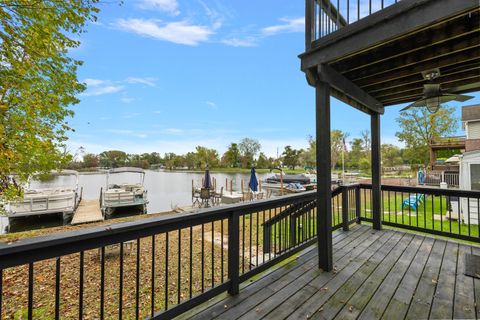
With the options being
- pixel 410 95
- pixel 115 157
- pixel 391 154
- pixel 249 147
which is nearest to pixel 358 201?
pixel 410 95

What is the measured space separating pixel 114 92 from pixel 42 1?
17553 mm

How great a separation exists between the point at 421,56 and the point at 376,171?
2274 millimetres

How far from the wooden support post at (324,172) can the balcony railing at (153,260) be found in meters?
0.42

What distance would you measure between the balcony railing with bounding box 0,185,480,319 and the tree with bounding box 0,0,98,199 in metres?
2.20

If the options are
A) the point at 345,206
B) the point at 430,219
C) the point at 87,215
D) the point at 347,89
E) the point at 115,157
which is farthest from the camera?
the point at 115,157

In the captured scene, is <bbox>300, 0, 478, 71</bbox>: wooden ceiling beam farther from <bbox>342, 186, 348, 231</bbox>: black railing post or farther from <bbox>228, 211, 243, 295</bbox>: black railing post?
<bbox>342, 186, 348, 231</bbox>: black railing post

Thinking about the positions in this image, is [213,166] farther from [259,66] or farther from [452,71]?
[452,71]

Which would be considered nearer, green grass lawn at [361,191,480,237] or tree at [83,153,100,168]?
green grass lawn at [361,191,480,237]

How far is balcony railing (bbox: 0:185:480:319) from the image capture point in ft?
4.08

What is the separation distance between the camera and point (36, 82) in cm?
407

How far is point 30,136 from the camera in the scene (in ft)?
13.8

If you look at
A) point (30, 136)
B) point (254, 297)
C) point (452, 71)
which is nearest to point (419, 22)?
point (452, 71)

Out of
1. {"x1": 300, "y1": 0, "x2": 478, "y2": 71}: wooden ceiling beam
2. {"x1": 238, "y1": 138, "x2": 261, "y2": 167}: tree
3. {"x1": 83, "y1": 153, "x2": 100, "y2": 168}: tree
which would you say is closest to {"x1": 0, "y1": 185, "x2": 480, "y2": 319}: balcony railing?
{"x1": 300, "y1": 0, "x2": 478, "y2": 71}: wooden ceiling beam

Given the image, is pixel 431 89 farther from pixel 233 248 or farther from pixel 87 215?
pixel 87 215
